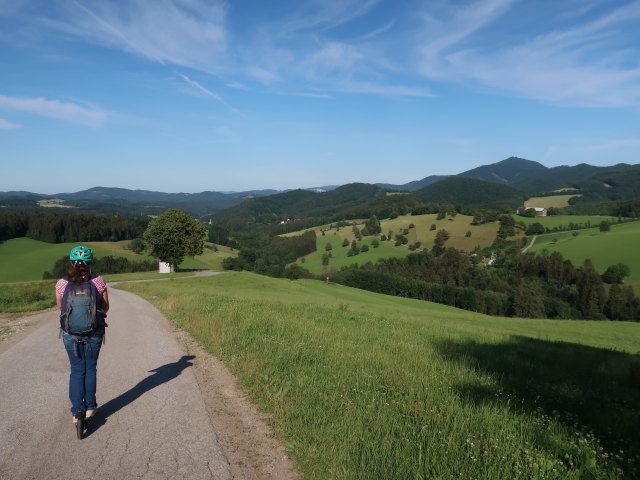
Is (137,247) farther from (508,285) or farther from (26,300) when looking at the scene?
(508,285)

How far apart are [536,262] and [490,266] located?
14876mm

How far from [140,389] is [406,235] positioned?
529 ft

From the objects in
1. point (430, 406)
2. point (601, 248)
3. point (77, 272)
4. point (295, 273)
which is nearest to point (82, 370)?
point (77, 272)

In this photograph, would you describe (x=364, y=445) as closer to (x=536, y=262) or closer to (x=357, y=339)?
(x=357, y=339)

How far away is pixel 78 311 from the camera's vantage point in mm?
5910

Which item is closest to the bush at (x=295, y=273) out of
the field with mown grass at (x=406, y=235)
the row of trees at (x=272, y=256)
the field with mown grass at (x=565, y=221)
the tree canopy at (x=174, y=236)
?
the row of trees at (x=272, y=256)

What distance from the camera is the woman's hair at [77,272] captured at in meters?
6.01

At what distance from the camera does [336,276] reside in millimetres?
109125

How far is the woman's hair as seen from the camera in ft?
19.7

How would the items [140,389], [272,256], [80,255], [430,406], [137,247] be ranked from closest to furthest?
[80,255], [430,406], [140,389], [137,247], [272,256]

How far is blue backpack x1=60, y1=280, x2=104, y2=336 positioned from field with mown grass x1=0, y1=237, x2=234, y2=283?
79.4 meters

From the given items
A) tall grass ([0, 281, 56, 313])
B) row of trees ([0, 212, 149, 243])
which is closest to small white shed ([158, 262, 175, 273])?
tall grass ([0, 281, 56, 313])

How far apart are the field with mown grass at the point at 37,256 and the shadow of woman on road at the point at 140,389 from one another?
76567 mm

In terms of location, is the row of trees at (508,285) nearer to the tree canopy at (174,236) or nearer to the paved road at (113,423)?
the tree canopy at (174,236)
